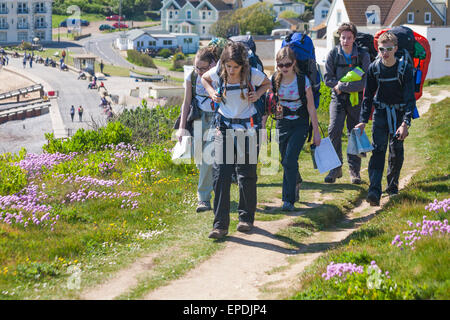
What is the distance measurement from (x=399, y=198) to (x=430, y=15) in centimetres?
5404

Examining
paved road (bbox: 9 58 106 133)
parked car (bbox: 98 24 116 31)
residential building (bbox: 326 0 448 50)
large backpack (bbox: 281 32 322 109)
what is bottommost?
paved road (bbox: 9 58 106 133)

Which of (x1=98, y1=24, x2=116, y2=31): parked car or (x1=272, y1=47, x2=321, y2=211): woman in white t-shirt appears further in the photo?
(x1=98, y1=24, x2=116, y2=31): parked car

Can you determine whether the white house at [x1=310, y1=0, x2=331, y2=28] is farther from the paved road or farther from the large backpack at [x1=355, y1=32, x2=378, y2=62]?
the large backpack at [x1=355, y1=32, x2=378, y2=62]

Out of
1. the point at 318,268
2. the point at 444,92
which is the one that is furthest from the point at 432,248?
the point at 444,92

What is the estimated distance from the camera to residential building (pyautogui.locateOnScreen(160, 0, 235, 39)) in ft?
431

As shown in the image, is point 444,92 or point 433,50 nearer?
point 444,92

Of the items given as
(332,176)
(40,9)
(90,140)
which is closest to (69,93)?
(40,9)

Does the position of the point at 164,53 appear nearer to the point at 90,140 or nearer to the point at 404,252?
the point at 90,140

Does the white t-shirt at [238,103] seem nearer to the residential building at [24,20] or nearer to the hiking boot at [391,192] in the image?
the hiking boot at [391,192]

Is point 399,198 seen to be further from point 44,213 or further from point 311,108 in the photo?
point 44,213

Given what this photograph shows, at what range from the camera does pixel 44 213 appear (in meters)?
9.22

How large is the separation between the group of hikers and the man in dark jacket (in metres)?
0.01

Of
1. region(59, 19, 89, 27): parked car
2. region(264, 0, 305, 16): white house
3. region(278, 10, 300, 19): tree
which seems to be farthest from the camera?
region(59, 19, 89, 27): parked car

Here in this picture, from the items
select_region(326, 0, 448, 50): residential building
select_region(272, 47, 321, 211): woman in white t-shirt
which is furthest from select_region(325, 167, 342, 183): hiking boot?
select_region(326, 0, 448, 50): residential building
